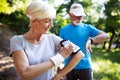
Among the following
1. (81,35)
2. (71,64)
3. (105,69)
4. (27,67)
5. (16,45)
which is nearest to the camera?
(27,67)

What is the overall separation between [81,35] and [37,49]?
223 centimetres

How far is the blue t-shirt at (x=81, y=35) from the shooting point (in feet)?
16.4

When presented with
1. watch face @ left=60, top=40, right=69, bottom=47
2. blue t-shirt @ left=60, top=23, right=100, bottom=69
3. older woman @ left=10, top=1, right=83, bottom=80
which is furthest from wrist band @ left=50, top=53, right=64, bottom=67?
blue t-shirt @ left=60, top=23, right=100, bottom=69

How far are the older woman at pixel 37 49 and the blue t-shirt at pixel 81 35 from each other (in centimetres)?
203

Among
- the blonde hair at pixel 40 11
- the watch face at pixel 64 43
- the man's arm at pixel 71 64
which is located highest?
the blonde hair at pixel 40 11

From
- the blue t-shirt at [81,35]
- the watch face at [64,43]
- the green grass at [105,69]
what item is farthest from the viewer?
the green grass at [105,69]

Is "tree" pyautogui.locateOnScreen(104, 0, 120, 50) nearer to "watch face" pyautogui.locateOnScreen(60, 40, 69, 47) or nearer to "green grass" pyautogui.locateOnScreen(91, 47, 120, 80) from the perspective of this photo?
"green grass" pyautogui.locateOnScreen(91, 47, 120, 80)

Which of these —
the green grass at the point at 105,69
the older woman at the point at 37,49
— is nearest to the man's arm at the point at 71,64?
the older woman at the point at 37,49

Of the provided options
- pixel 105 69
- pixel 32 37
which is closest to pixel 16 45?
pixel 32 37

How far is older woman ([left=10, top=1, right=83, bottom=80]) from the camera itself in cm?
272

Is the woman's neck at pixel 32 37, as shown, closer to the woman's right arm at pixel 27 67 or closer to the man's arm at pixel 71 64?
the woman's right arm at pixel 27 67

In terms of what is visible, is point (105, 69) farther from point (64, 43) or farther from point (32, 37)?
point (32, 37)

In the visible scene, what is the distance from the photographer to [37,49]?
115 inches

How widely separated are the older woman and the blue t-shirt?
6.65ft
